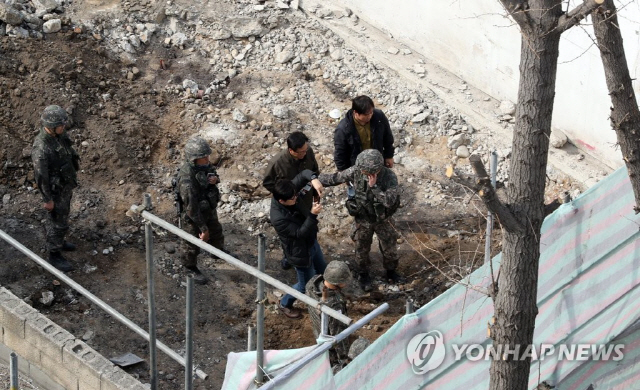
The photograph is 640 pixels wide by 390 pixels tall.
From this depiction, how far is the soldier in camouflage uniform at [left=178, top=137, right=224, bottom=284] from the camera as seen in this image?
815 cm

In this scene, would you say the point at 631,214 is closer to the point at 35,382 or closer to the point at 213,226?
the point at 213,226

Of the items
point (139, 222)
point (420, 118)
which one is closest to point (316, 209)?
point (139, 222)

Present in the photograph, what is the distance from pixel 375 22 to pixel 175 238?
168 inches

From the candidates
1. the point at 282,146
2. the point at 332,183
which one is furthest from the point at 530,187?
the point at 282,146

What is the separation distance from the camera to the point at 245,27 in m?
11.8

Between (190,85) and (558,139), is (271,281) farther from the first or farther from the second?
(190,85)

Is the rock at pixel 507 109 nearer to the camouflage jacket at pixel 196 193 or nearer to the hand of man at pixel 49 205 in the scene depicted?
the camouflage jacket at pixel 196 193

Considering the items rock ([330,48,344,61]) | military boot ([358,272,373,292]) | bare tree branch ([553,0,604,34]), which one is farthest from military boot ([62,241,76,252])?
bare tree branch ([553,0,604,34])

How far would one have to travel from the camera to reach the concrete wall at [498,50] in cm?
977

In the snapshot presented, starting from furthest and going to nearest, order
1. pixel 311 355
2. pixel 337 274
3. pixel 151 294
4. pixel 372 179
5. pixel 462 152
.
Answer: pixel 462 152
pixel 372 179
pixel 337 274
pixel 151 294
pixel 311 355

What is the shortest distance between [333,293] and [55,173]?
2936 millimetres

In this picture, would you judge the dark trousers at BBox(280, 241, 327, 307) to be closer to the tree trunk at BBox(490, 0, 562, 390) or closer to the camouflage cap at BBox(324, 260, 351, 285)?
the camouflage cap at BBox(324, 260, 351, 285)

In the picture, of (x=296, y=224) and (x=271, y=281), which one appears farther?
(x=296, y=224)

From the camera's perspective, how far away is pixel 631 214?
22.9 feet
